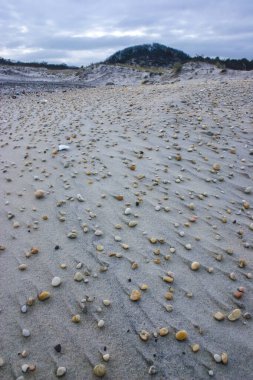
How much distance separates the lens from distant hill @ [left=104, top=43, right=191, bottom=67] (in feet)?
113

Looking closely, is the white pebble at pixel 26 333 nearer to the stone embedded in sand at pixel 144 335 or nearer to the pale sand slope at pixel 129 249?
the pale sand slope at pixel 129 249

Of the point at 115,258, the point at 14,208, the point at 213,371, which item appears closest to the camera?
the point at 213,371

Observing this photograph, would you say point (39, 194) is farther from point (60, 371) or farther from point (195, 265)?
point (60, 371)

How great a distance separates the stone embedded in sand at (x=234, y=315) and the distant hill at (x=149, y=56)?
110 ft

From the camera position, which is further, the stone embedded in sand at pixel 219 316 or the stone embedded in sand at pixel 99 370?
the stone embedded in sand at pixel 219 316

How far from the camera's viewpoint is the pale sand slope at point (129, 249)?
238cm

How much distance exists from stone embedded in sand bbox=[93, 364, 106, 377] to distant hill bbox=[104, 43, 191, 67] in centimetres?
3419

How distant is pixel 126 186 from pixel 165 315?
2.35m

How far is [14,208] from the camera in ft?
13.9

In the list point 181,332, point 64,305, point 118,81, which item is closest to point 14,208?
point 64,305

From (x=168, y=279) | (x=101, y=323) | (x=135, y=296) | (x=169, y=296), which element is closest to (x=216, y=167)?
(x=168, y=279)

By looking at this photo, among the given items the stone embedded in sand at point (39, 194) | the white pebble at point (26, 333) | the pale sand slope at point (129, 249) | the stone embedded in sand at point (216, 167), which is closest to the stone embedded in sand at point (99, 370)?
the pale sand slope at point (129, 249)

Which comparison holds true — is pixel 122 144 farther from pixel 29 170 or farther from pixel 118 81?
pixel 118 81

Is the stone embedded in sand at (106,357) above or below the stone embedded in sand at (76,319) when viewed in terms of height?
below
